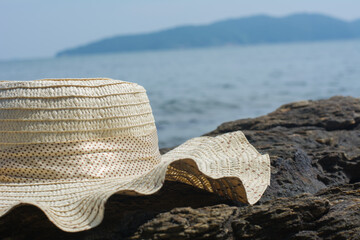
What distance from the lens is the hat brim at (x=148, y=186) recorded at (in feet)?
7.84

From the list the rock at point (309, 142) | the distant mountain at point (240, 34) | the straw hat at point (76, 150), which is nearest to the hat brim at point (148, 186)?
the straw hat at point (76, 150)

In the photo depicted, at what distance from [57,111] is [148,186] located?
787 mm

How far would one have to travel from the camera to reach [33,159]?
2873 mm

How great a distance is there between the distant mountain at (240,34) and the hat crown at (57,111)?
125 m

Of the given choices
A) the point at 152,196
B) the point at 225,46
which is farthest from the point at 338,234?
the point at 225,46

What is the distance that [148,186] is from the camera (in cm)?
248

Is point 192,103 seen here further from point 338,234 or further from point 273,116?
point 338,234

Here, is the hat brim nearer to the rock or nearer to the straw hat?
the straw hat

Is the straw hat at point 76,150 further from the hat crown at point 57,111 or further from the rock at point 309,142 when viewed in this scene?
the rock at point 309,142

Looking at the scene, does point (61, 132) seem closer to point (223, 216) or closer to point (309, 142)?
point (223, 216)

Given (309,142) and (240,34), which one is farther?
(240,34)

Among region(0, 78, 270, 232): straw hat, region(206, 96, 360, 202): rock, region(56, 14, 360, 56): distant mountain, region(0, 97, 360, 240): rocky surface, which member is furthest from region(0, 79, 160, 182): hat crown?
region(56, 14, 360, 56): distant mountain

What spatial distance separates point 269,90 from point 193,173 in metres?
22.8

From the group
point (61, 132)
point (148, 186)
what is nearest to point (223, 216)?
point (148, 186)
